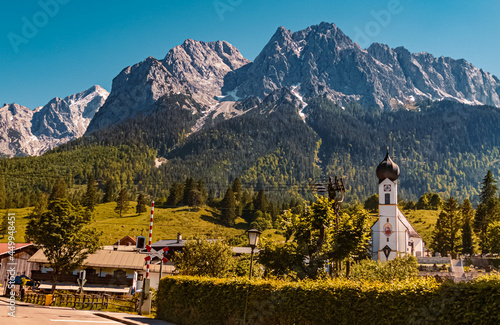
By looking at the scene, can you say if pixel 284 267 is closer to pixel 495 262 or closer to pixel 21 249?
pixel 21 249

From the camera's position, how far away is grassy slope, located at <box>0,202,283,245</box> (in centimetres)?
13662

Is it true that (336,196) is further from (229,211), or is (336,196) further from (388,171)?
(229,211)

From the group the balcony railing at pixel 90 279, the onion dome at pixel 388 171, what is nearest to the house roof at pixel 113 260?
the balcony railing at pixel 90 279

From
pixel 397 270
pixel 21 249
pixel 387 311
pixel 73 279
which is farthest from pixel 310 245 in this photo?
pixel 21 249

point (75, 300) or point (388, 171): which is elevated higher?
point (388, 171)

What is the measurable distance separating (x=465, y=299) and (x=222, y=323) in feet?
37.0

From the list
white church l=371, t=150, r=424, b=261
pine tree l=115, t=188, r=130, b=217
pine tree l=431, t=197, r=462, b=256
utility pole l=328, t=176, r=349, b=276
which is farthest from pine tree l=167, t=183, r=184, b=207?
utility pole l=328, t=176, r=349, b=276

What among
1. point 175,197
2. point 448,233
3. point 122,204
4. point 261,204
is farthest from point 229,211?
point 448,233

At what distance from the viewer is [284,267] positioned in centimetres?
3141

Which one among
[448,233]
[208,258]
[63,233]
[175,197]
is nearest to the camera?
[63,233]

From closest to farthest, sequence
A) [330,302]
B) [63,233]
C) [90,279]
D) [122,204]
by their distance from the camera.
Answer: [330,302] → [63,233] → [90,279] → [122,204]

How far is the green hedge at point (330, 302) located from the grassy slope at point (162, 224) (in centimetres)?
10647

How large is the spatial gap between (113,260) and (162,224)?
84.9 m

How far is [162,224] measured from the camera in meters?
149
